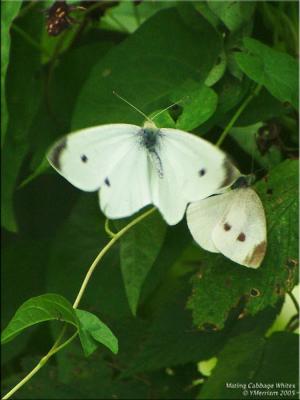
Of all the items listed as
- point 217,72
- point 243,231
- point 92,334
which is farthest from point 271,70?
point 92,334

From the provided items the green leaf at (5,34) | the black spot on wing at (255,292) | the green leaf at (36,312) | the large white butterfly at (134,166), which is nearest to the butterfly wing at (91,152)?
the large white butterfly at (134,166)

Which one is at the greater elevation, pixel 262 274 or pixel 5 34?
pixel 5 34

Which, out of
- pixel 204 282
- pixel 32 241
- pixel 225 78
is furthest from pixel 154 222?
pixel 32 241

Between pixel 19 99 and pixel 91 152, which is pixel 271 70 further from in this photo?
pixel 19 99

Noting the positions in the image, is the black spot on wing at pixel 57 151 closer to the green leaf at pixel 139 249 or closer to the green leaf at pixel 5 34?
the green leaf at pixel 139 249

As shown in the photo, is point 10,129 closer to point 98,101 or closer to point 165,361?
point 98,101

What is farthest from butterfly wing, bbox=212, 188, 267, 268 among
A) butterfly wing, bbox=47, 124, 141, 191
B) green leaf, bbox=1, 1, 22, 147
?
green leaf, bbox=1, 1, 22, 147

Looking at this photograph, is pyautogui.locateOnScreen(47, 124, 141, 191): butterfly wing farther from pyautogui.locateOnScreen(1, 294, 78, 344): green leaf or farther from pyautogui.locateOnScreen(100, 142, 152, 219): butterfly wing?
pyautogui.locateOnScreen(1, 294, 78, 344): green leaf

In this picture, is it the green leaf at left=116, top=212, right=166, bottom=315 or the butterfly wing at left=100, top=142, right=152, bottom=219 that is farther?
the green leaf at left=116, top=212, right=166, bottom=315
